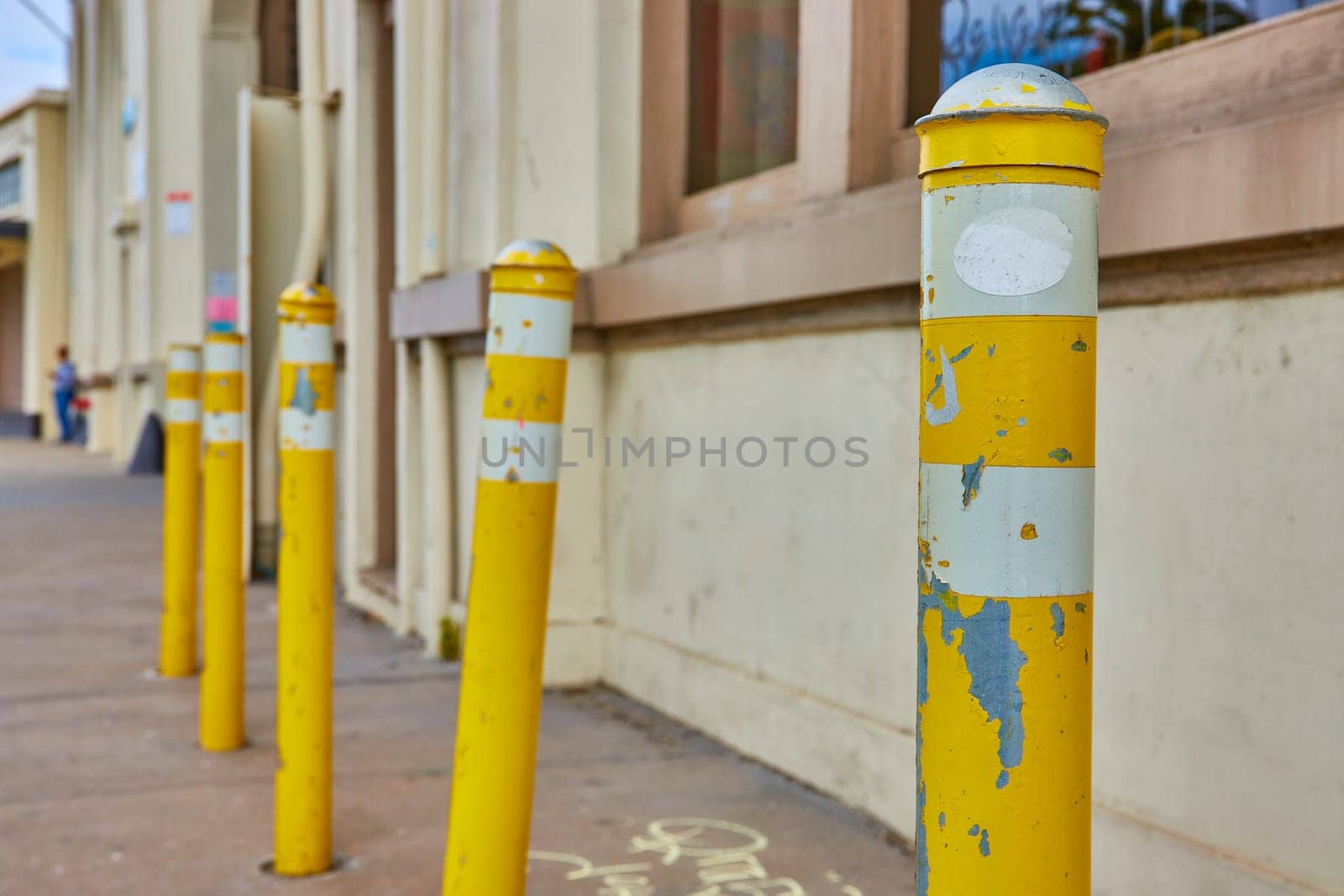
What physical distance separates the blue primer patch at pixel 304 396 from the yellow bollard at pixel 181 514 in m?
2.13

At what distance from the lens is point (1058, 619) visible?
4.22ft

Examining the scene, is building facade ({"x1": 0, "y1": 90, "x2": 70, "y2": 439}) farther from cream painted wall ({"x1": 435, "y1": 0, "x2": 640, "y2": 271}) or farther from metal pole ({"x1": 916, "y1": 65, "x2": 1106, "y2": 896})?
metal pole ({"x1": 916, "y1": 65, "x2": 1106, "y2": 896})

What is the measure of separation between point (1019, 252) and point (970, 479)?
22cm

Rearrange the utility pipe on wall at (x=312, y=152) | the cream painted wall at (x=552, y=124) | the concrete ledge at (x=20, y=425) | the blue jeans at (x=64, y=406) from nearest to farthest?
the cream painted wall at (x=552, y=124)
the utility pipe on wall at (x=312, y=152)
the blue jeans at (x=64, y=406)
the concrete ledge at (x=20, y=425)

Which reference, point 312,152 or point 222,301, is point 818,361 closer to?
point 312,152

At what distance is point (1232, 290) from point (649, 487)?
103 inches

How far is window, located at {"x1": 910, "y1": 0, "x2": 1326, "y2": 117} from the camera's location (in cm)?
281

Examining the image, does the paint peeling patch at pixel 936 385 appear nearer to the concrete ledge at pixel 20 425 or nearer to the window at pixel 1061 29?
the window at pixel 1061 29

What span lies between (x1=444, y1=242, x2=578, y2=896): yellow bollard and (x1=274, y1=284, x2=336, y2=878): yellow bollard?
76 centimetres

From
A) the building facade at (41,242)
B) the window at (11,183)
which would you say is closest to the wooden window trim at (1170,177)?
the building facade at (41,242)

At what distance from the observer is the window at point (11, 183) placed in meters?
30.9

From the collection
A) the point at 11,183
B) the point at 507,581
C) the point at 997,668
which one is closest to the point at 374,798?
the point at 507,581

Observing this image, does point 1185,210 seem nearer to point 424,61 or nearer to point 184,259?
point 424,61

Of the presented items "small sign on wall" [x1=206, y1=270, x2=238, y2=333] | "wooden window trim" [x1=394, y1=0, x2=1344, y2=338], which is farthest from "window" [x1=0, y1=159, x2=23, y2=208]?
"wooden window trim" [x1=394, y1=0, x2=1344, y2=338]
